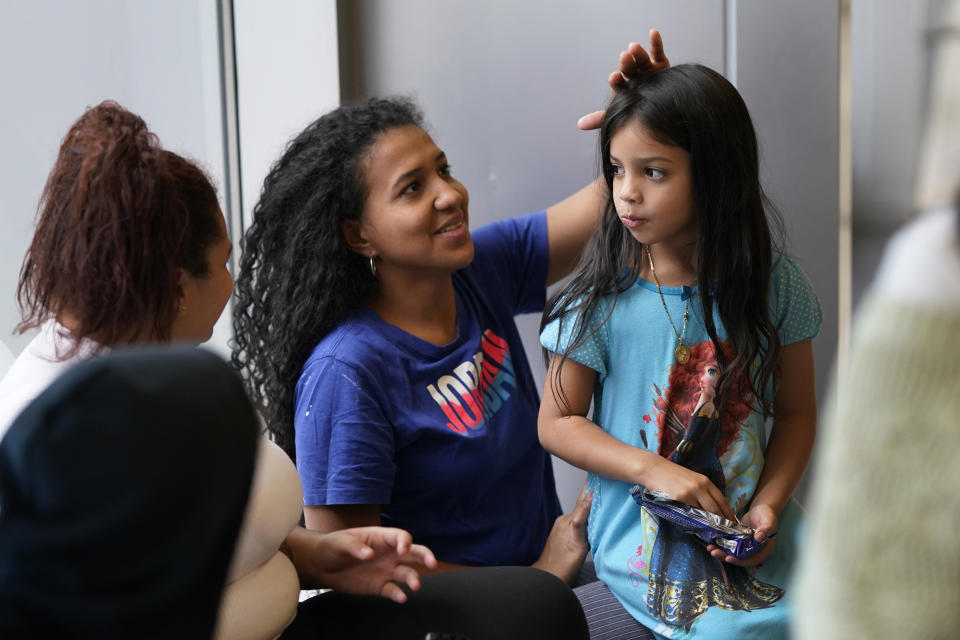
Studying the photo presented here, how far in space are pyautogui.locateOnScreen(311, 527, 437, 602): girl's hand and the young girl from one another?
31cm

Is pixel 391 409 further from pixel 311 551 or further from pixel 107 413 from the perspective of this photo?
pixel 107 413

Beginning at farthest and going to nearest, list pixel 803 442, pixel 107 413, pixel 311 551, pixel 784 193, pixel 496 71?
pixel 496 71 → pixel 784 193 → pixel 803 442 → pixel 311 551 → pixel 107 413

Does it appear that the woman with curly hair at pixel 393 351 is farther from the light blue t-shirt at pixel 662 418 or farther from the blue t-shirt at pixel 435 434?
the light blue t-shirt at pixel 662 418

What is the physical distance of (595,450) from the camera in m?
1.38

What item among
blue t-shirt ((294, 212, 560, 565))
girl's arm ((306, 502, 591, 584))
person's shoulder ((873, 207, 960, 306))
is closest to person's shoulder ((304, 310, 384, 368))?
blue t-shirt ((294, 212, 560, 565))

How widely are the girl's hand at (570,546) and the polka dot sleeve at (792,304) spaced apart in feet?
1.31

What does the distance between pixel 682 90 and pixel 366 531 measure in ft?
2.39

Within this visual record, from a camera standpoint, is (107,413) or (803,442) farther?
(803,442)

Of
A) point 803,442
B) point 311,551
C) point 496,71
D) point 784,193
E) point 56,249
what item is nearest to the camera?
point 56,249

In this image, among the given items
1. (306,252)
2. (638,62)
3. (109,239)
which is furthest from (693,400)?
(109,239)

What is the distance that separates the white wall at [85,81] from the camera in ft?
4.91

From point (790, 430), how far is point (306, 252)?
31.9 inches

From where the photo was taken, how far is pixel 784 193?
5.52 feet

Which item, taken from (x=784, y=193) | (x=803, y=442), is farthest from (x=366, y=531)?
(x=784, y=193)
